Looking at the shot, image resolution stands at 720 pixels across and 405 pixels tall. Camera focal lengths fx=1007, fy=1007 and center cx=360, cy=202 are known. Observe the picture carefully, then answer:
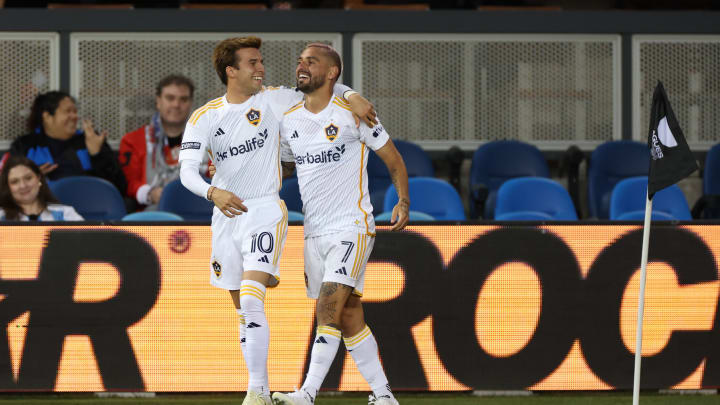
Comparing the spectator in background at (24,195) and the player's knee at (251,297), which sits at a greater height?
the spectator in background at (24,195)

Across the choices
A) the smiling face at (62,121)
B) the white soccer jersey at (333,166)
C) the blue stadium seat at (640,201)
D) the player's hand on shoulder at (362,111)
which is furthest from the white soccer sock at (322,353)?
the smiling face at (62,121)

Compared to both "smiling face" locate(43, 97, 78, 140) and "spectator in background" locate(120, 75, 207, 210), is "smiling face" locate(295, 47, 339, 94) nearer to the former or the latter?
"spectator in background" locate(120, 75, 207, 210)

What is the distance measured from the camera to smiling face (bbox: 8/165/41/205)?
6.88m

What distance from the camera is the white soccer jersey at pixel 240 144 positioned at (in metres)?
5.05

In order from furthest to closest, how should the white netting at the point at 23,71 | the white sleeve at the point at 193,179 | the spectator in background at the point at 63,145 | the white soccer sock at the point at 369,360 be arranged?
the white netting at the point at 23,71, the spectator in background at the point at 63,145, the white soccer sock at the point at 369,360, the white sleeve at the point at 193,179

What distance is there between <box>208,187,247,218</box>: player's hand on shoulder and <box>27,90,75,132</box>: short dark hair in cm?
427

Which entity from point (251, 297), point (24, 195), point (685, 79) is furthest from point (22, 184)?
point (685, 79)

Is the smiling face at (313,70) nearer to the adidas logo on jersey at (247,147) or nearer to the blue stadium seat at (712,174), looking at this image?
the adidas logo on jersey at (247,147)

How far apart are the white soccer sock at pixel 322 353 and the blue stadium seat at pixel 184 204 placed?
2972 mm

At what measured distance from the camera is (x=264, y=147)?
5082 mm

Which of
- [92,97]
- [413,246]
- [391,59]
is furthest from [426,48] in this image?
[413,246]

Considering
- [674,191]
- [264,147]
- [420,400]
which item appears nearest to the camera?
[264,147]

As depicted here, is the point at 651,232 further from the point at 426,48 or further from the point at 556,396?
the point at 426,48

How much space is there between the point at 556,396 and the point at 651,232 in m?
1.08
